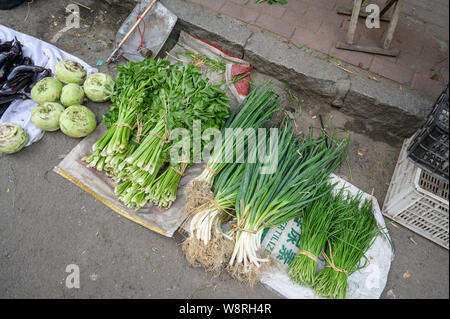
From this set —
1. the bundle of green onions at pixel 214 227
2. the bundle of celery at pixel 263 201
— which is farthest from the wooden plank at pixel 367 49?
the bundle of green onions at pixel 214 227

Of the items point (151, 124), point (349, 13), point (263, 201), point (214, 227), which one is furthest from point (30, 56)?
point (349, 13)

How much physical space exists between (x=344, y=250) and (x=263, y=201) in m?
Result: 0.69

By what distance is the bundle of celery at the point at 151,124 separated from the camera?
2311 mm

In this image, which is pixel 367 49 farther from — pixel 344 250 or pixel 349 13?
pixel 344 250

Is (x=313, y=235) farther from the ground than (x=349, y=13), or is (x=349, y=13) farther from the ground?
(x=349, y=13)

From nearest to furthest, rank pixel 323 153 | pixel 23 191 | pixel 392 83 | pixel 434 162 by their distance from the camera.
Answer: pixel 434 162
pixel 323 153
pixel 23 191
pixel 392 83

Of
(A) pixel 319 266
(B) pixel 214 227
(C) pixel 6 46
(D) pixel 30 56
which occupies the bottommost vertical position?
(A) pixel 319 266

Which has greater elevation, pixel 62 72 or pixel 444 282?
pixel 62 72

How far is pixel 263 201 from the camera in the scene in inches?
83.8

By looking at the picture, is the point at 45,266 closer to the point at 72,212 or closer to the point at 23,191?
the point at 72,212

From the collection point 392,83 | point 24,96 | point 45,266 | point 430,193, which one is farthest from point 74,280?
point 392,83

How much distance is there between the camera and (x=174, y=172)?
239 centimetres

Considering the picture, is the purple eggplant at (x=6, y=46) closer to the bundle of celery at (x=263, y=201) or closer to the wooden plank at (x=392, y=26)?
the bundle of celery at (x=263, y=201)

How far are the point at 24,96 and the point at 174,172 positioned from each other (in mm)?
1899
